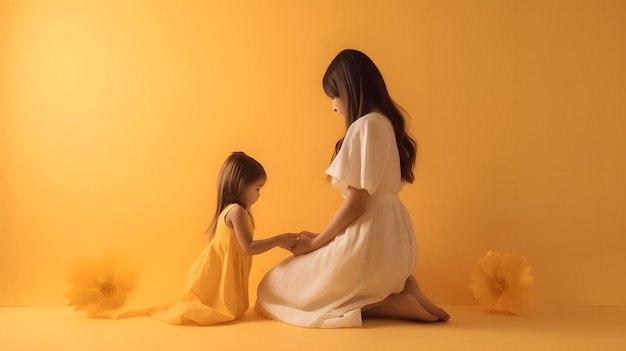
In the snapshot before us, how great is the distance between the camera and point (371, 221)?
9.48 feet

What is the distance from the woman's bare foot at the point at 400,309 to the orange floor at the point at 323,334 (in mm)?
38

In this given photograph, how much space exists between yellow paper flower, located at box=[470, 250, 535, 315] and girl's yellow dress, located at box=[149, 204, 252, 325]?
1036 millimetres

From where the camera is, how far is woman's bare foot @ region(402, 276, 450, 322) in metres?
2.96

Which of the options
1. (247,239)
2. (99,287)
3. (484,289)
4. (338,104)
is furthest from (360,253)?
(99,287)

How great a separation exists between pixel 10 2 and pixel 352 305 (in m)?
2.19

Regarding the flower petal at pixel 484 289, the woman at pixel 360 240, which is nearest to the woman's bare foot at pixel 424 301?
the woman at pixel 360 240

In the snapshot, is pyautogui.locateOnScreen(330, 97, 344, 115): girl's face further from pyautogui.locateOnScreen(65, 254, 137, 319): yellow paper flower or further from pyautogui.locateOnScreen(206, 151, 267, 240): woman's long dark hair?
pyautogui.locateOnScreen(65, 254, 137, 319): yellow paper flower

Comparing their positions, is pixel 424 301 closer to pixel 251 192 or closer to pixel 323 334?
pixel 323 334

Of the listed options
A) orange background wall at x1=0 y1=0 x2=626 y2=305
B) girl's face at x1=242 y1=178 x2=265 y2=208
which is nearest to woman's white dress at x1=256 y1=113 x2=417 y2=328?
girl's face at x1=242 y1=178 x2=265 y2=208

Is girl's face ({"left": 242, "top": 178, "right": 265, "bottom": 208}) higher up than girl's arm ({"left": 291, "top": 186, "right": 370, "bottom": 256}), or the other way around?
girl's face ({"left": 242, "top": 178, "right": 265, "bottom": 208})

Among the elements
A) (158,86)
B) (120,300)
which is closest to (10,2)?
(158,86)

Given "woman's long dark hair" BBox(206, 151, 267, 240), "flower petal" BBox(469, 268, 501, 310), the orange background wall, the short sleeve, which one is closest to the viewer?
the short sleeve

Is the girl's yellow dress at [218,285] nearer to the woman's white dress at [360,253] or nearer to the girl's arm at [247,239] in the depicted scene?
the girl's arm at [247,239]

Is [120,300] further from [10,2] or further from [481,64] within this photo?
[481,64]
